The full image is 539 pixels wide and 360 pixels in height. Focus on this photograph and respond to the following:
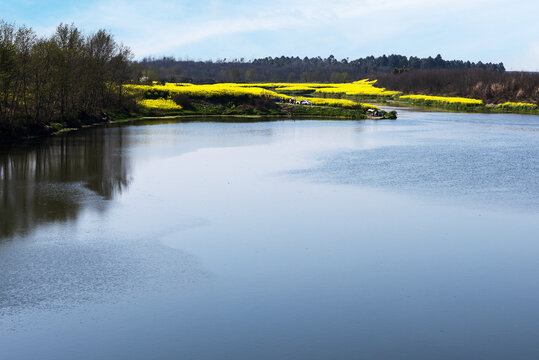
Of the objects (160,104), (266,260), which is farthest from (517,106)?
(266,260)

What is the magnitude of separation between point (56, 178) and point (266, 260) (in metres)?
14.5

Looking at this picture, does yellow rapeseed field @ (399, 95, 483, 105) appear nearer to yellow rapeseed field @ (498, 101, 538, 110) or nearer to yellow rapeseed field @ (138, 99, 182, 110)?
yellow rapeseed field @ (498, 101, 538, 110)

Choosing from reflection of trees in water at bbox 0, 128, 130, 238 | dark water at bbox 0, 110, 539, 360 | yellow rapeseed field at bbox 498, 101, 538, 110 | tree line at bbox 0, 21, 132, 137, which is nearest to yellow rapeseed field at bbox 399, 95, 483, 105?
yellow rapeseed field at bbox 498, 101, 538, 110

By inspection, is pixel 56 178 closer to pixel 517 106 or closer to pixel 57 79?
pixel 57 79

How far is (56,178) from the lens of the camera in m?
26.3

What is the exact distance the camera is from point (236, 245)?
16422 mm

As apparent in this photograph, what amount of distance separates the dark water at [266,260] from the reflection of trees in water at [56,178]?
13cm

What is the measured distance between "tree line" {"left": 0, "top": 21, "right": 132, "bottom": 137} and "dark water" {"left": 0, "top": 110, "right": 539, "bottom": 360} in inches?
401

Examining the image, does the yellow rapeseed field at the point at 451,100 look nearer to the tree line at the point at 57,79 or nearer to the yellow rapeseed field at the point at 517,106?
the yellow rapeseed field at the point at 517,106

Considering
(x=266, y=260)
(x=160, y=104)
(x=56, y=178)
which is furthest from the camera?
(x=160, y=104)

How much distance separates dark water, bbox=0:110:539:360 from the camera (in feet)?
35.3

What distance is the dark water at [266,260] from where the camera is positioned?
1076 centimetres

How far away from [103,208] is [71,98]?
3328 cm

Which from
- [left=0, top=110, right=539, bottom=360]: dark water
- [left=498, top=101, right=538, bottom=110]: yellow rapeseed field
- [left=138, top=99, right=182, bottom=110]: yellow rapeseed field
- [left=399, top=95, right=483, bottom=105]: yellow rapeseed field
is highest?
[left=399, top=95, right=483, bottom=105]: yellow rapeseed field
